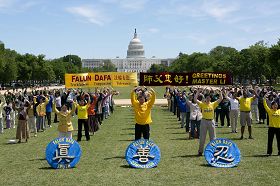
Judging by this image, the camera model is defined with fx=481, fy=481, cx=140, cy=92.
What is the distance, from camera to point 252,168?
13.2 meters

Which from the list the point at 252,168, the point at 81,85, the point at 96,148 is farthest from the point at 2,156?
the point at 81,85

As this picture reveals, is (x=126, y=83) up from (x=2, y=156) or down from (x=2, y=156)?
up

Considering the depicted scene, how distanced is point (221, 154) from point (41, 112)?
12734mm

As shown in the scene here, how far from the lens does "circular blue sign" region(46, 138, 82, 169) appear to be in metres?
13.5

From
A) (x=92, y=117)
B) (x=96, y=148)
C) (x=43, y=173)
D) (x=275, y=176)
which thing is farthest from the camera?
(x=92, y=117)

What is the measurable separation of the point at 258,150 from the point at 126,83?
15.1 metres

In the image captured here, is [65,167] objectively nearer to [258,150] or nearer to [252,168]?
[252,168]

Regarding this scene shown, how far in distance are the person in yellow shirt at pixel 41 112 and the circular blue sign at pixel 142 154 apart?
11032mm

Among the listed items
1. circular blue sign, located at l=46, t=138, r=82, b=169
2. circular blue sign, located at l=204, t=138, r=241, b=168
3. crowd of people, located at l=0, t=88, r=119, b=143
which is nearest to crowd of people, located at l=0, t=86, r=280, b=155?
crowd of people, located at l=0, t=88, r=119, b=143

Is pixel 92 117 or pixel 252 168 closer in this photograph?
pixel 252 168

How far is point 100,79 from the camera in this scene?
3089 cm

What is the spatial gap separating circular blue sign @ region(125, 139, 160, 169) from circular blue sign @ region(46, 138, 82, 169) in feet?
5.29

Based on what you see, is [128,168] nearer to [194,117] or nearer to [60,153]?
[60,153]

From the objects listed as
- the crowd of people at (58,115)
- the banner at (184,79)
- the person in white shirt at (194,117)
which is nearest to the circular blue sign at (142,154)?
the crowd of people at (58,115)
